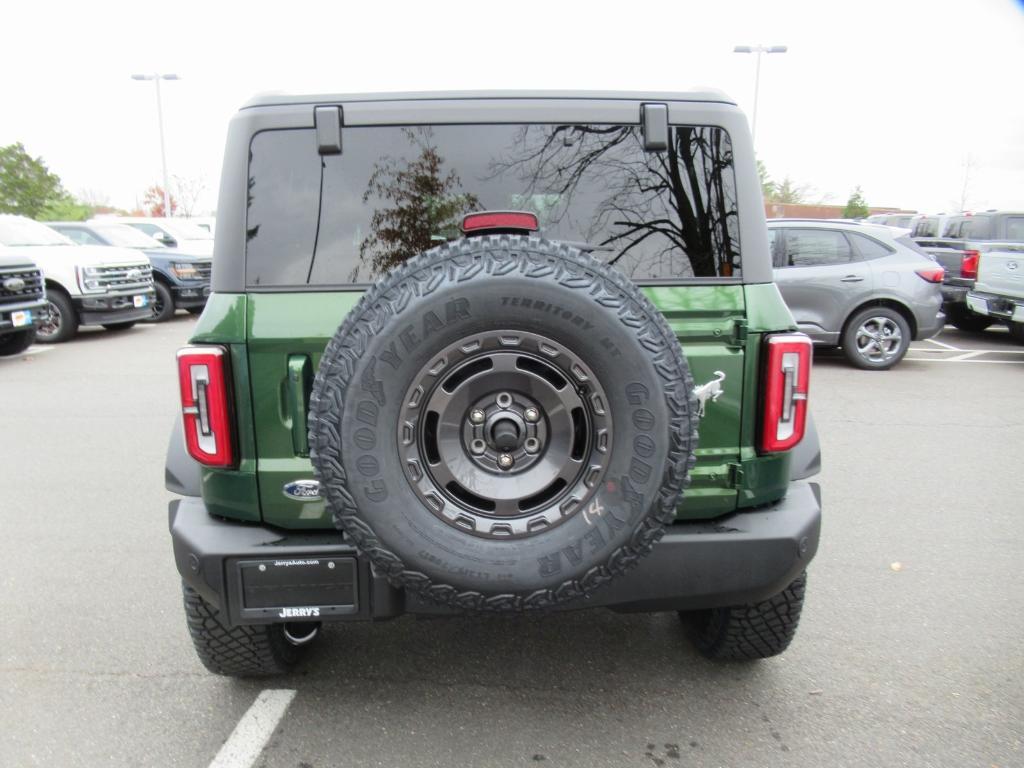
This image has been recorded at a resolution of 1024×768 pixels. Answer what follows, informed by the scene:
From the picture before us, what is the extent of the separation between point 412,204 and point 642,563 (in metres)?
1.30

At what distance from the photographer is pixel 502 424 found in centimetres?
210

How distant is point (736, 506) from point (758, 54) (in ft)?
88.5

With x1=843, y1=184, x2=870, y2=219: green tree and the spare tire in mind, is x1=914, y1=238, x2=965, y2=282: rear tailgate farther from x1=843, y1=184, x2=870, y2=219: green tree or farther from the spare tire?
x1=843, y1=184, x2=870, y2=219: green tree

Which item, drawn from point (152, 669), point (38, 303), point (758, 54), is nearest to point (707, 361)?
point (152, 669)

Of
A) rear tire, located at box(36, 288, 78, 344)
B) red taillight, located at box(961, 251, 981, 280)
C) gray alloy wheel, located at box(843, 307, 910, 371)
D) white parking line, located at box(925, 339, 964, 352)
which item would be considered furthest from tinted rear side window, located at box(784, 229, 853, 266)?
rear tire, located at box(36, 288, 78, 344)

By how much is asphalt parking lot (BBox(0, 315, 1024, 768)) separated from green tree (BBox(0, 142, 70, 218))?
36947mm

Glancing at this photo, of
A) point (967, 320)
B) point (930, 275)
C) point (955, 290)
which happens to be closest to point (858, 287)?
point (930, 275)

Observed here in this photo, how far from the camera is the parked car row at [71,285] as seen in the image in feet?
32.7

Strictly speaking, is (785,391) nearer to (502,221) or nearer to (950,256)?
(502,221)

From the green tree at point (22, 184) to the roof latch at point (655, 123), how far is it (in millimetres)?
39651

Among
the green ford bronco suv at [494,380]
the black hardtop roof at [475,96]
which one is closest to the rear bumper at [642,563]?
the green ford bronco suv at [494,380]

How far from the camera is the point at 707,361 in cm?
239

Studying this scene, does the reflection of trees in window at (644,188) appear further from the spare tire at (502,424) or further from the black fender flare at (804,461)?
the black fender flare at (804,461)

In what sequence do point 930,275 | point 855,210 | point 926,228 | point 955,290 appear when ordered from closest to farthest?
point 930,275 → point 955,290 → point 926,228 → point 855,210
